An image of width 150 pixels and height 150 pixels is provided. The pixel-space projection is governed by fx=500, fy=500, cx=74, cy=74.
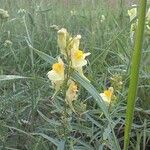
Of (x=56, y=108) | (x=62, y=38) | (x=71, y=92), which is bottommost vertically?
(x=56, y=108)

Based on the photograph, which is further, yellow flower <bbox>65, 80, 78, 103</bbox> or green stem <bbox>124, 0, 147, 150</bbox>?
yellow flower <bbox>65, 80, 78, 103</bbox>

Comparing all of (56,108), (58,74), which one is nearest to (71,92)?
(58,74)

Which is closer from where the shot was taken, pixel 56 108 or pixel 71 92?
pixel 71 92

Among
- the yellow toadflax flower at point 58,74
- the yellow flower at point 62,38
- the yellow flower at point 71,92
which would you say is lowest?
the yellow flower at point 71,92

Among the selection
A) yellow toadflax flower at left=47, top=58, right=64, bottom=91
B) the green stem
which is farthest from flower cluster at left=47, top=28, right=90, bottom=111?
the green stem

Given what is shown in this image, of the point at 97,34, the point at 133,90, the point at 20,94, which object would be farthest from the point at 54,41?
the point at 133,90

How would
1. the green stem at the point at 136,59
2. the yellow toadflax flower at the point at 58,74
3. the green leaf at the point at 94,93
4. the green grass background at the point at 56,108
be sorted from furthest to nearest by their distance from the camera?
the green grass background at the point at 56,108 → the yellow toadflax flower at the point at 58,74 → the green leaf at the point at 94,93 → the green stem at the point at 136,59

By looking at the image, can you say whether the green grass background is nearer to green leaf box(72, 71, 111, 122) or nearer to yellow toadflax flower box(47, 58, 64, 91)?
yellow toadflax flower box(47, 58, 64, 91)

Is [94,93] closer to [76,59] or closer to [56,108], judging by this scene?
[76,59]

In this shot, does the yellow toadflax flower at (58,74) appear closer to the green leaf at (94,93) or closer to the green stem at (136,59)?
the green leaf at (94,93)

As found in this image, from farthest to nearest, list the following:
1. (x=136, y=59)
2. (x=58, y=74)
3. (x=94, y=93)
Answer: (x=58, y=74)
(x=94, y=93)
(x=136, y=59)

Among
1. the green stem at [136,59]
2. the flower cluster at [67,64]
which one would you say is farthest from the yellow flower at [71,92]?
the green stem at [136,59]
